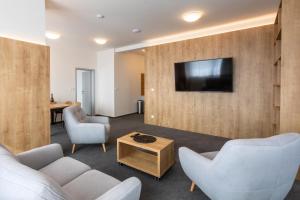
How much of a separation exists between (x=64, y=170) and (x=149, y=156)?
137cm

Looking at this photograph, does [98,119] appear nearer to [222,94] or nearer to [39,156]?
[39,156]

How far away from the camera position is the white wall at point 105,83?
6551 millimetres

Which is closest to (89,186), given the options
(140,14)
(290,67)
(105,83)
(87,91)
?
(290,67)

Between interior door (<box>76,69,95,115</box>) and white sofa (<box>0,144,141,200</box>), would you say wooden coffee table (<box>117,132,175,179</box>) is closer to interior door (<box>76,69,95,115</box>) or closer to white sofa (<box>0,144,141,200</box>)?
white sofa (<box>0,144,141,200</box>)

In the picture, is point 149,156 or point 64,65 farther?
point 64,65

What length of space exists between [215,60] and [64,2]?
343cm

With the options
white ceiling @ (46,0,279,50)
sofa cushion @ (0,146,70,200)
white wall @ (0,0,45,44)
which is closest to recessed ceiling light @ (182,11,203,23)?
white ceiling @ (46,0,279,50)

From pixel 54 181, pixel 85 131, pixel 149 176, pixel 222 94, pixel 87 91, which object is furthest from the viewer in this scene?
pixel 87 91

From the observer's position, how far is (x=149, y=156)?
8.82 feet

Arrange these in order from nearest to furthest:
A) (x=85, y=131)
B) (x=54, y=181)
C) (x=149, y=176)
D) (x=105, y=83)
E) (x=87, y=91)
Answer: (x=54, y=181), (x=149, y=176), (x=85, y=131), (x=105, y=83), (x=87, y=91)

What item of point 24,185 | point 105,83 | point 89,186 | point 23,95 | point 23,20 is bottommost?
point 89,186

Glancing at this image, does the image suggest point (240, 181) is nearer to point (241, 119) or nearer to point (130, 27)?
point (241, 119)

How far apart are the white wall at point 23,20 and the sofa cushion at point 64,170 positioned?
7.10 ft

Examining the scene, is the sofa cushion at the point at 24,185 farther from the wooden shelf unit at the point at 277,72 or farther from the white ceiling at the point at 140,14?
the wooden shelf unit at the point at 277,72
